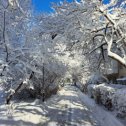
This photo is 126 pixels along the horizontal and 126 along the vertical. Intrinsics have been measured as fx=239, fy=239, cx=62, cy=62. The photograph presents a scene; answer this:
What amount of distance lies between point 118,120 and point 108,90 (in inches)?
195

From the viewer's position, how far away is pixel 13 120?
12.7 metres

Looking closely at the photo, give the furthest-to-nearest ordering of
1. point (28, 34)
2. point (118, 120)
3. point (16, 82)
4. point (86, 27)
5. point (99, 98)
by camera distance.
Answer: point (99, 98) → point (16, 82) → point (86, 27) → point (118, 120) → point (28, 34)

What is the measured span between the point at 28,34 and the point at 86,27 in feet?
13.3

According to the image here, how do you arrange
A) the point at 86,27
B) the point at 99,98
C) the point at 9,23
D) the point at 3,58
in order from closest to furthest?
the point at 3,58 < the point at 9,23 < the point at 86,27 < the point at 99,98

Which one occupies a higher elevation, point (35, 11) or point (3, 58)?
point (35, 11)

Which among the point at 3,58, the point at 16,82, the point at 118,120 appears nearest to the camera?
the point at 3,58

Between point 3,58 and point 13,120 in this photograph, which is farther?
point 13,120

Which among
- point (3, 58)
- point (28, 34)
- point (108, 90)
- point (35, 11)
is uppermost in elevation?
point (35, 11)

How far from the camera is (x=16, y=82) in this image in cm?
1566

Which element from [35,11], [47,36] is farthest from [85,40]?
[35,11]

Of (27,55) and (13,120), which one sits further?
(13,120)

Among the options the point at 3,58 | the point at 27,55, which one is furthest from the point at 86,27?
the point at 3,58

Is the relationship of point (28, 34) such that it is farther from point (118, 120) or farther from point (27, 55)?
point (118, 120)

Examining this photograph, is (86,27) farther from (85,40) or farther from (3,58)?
(3,58)
